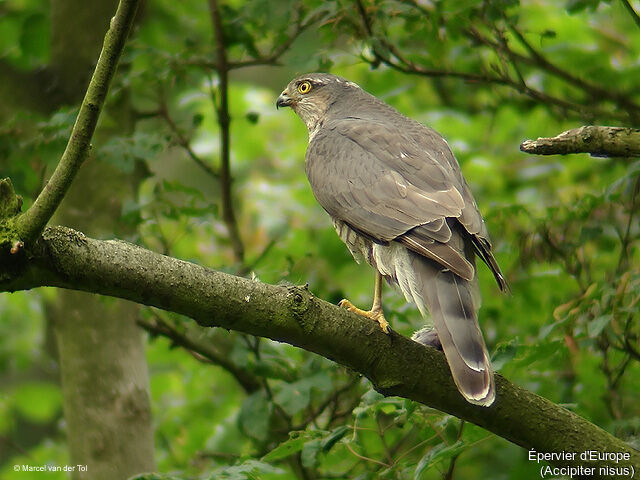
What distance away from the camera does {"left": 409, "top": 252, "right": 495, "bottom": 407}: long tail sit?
2715mm

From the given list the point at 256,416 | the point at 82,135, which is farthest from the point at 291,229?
the point at 82,135

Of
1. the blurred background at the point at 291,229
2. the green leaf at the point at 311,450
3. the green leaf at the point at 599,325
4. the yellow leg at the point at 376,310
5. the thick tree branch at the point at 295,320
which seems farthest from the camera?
the blurred background at the point at 291,229

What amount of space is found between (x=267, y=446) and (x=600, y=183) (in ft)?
8.83

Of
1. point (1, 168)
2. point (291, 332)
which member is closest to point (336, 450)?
point (291, 332)

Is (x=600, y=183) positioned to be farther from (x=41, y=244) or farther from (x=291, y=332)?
(x=41, y=244)

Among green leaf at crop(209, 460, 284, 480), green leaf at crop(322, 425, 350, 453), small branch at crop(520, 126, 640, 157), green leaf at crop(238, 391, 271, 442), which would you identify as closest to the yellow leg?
green leaf at crop(322, 425, 350, 453)

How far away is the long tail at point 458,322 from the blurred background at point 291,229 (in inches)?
7.5

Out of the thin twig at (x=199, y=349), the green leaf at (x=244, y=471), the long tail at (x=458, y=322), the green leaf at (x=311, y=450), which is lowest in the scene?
the thin twig at (x=199, y=349)

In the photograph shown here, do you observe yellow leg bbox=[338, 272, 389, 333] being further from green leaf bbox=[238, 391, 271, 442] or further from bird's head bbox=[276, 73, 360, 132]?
bird's head bbox=[276, 73, 360, 132]

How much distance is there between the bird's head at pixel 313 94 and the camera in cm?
501

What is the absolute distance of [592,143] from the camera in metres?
2.78

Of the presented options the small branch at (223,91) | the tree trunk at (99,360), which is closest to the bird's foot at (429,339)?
the small branch at (223,91)

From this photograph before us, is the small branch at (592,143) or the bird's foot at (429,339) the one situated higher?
the small branch at (592,143)

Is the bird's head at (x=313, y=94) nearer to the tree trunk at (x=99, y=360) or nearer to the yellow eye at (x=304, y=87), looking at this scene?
the yellow eye at (x=304, y=87)
